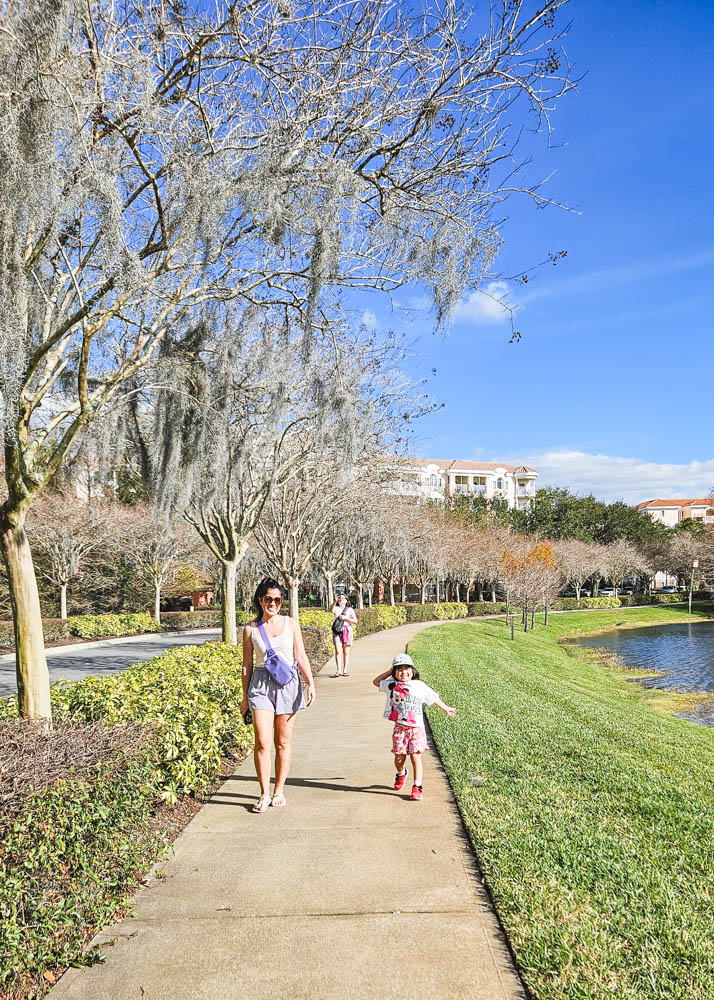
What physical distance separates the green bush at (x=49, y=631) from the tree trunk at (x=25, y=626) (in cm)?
1943

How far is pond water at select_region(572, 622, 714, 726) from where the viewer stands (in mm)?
18484

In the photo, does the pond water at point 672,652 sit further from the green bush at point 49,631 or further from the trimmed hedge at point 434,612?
the green bush at point 49,631

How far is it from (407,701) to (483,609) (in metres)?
40.0

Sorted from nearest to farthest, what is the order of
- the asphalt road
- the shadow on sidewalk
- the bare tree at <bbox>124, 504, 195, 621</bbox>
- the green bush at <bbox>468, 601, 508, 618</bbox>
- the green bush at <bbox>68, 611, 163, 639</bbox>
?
1. the shadow on sidewalk
2. the asphalt road
3. the green bush at <bbox>68, 611, 163, 639</bbox>
4. the bare tree at <bbox>124, 504, 195, 621</bbox>
5. the green bush at <bbox>468, 601, 508, 618</bbox>

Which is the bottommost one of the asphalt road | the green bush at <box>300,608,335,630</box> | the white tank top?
the asphalt road

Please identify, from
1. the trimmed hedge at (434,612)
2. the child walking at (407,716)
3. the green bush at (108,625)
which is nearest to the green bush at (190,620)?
the green bush at (108,625)

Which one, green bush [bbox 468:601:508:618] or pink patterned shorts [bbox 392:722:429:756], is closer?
pink patterned shorts [bbox 392:722:429:756]

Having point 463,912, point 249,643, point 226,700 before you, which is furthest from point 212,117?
point 463,912

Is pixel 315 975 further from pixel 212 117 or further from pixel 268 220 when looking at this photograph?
pixel 212 117

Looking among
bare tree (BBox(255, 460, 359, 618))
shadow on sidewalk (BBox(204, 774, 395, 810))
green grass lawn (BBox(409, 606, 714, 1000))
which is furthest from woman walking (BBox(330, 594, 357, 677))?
shadow on sidewalk (BBox(204, 774, 395, 810))

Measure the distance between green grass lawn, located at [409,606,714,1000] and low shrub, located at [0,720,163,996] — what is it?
6.30 ft

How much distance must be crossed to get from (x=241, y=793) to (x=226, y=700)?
3.43 ft

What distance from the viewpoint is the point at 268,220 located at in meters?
4.91

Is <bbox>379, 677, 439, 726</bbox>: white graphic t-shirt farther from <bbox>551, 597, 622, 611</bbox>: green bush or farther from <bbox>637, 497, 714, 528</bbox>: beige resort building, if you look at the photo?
<bbox>637, 497, 714, 528</bbox>: beige resort building
